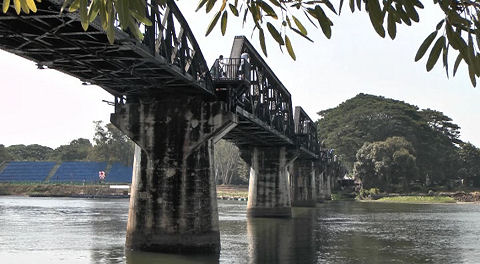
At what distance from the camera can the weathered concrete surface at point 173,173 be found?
102ft

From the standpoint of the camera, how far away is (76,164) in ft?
648

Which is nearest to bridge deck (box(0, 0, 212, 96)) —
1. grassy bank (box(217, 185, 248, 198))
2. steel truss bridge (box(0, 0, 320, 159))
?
steel truss bridge (box(0, 0, 320, 159))

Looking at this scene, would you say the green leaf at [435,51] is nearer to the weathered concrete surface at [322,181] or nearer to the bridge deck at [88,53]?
the bridge deck at [88,53]

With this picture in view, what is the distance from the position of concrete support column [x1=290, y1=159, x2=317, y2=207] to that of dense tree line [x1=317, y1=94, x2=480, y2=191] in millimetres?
38059

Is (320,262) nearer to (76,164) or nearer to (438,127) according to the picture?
(438,127)

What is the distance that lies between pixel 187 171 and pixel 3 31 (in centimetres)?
1398

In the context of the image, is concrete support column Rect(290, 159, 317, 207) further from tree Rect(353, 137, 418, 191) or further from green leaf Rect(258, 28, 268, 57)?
green leaf Rect(258, 28, 268, 57)

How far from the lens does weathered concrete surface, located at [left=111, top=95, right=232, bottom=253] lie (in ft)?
102

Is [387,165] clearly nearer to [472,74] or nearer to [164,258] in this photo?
[164,258]

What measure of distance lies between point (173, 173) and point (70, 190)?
141 metres

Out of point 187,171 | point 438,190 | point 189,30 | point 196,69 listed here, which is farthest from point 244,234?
point 438,190

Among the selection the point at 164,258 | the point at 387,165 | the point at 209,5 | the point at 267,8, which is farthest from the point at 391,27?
the point at 387,165

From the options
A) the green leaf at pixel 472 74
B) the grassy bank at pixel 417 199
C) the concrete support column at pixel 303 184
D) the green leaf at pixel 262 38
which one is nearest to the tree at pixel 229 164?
the grassy bank at pixel 417 199

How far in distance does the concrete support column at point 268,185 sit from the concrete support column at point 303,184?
105ft
